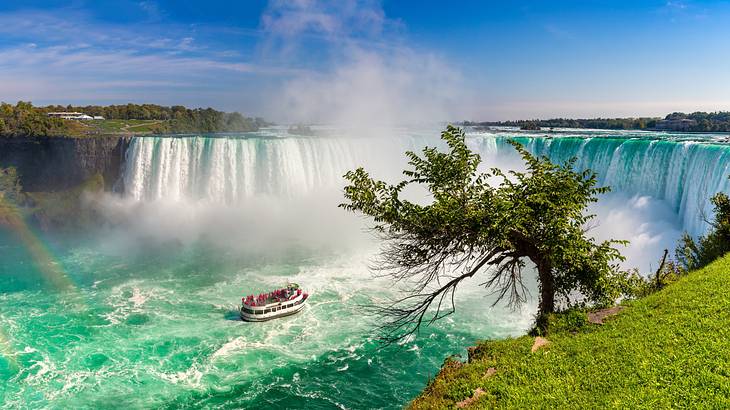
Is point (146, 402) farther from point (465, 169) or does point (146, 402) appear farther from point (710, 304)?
point (710, 304)

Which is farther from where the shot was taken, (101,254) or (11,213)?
(11,213)

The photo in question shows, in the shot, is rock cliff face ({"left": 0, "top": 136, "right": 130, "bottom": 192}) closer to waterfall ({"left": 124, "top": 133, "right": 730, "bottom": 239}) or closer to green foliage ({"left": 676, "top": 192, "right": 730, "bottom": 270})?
waterfall ({"left": 124, "top": 133, "right": 730, "bottom": 239})

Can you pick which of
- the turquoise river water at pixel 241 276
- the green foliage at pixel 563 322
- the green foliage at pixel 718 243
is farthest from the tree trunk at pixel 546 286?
the green foliage at pixel 718 243

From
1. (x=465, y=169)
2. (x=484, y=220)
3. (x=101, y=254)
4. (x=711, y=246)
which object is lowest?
(x=101, y=254)

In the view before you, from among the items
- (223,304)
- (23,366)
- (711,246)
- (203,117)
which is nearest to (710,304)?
(711,246)

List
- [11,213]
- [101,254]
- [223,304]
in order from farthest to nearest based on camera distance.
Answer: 1. [11,213]
2. [101,254]
3. [223,304]

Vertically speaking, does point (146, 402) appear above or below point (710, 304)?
below
